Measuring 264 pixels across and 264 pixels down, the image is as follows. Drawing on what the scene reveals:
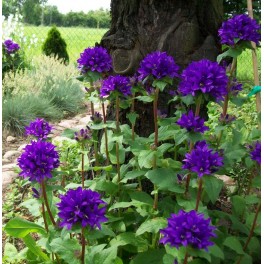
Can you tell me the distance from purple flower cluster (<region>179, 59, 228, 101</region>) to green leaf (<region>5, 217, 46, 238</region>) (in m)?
0.97

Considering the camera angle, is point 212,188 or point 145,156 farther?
point 145,156

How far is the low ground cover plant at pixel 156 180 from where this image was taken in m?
1.60

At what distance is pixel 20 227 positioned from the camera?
2.19 meters

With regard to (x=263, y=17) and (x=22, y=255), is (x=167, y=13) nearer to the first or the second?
(x=263, y=17)

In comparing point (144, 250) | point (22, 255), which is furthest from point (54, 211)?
point (144, 250)

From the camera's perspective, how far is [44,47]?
10.2m

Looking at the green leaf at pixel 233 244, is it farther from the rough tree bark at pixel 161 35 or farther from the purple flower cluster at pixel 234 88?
the rough tree bark at pixel 161 35

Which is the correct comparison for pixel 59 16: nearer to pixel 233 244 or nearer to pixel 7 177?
pixel 7 177

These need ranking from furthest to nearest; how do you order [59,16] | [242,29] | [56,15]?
1. [56,15]
2. [59,16]
3. [242,29]

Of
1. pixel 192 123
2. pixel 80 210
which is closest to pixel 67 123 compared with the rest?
pixel 192 123

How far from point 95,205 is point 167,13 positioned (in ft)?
5.37

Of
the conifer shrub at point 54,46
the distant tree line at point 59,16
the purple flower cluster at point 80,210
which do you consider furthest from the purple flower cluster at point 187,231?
the distant tree line at point 59,16

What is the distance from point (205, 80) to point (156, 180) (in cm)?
51

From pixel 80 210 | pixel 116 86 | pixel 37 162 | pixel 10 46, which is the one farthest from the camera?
pixel 10 46
